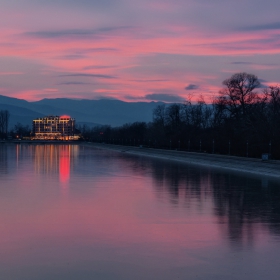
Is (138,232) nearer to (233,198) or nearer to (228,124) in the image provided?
(233,198)

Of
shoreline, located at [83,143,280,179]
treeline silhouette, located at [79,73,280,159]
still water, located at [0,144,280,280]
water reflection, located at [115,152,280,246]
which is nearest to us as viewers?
still water, located at [0,144,280,280]

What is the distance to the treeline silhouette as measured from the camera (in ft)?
172

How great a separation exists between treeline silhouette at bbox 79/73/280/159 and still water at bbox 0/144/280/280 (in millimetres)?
25151

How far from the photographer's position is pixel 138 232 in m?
12.8

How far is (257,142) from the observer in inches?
2016

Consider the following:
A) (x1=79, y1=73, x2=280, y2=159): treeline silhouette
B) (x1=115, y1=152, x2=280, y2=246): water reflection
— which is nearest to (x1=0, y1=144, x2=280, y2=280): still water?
(x1=115, y1=152, x2=280, y2=246): water reflection

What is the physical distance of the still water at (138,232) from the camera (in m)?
9.29

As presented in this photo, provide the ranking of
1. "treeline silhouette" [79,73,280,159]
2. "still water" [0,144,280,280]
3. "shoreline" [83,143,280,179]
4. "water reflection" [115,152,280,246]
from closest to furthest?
"still water" [0,144,280,280]
"water reflection" [115,152,280,246]
"shoreline" [83,143,280,179]
"treeline silhouette" [79,73,280,159]

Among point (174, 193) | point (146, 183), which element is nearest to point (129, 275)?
point (174, 193)

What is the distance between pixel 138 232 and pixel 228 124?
A: 206ft

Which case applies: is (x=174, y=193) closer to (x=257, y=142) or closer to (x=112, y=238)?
(x=112, y=238)

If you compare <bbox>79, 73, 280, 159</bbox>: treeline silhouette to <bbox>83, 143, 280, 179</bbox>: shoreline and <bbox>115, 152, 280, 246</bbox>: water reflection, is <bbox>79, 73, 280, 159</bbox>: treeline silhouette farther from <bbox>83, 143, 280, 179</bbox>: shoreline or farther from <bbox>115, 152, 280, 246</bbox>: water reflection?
<bbox>115, 152, 280, 246</bbox>: water reflection

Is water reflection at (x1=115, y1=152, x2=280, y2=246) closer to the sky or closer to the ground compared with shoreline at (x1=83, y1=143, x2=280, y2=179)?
closer to the ground

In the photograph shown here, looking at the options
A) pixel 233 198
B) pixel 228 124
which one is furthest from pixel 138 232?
pixel 228 124
